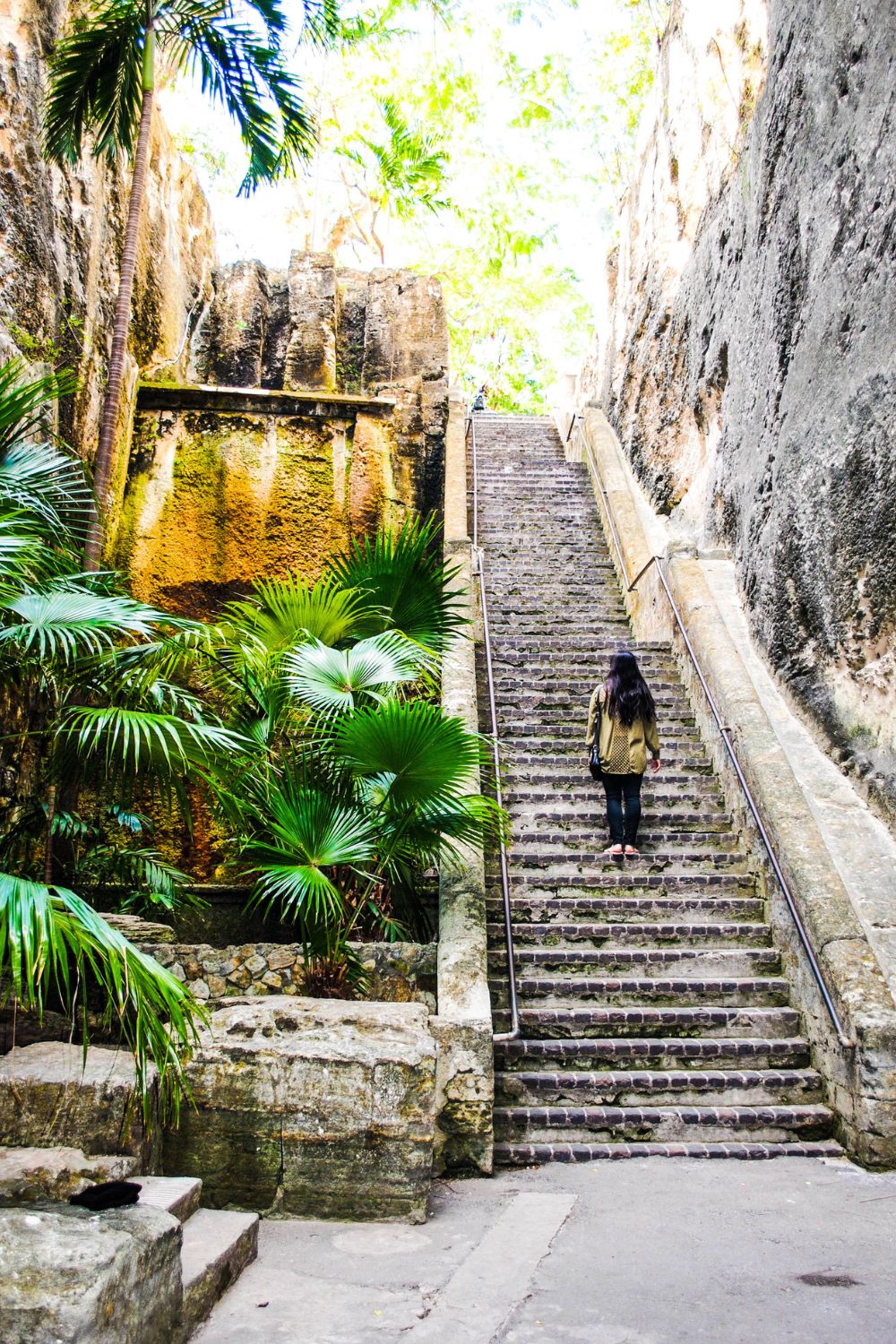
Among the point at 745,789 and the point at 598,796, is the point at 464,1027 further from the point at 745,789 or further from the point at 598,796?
the point at 598,796

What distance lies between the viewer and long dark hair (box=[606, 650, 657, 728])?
655cm

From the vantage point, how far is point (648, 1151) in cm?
461

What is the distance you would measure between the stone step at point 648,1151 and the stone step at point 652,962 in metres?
1.12

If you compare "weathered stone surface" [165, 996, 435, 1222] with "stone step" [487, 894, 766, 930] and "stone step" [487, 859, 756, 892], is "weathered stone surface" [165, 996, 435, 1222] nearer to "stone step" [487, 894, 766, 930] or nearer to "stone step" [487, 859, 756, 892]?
"stone step" [487, 894, 766, 930]

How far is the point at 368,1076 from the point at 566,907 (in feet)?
8.10

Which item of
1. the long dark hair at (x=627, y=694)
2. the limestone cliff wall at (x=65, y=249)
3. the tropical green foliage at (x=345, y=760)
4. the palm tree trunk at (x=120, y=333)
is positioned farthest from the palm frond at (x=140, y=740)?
the limestone cliff wall at (x=65, y=249)

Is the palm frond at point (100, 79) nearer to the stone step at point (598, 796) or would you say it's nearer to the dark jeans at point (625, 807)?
the stone step at point (598, 796)

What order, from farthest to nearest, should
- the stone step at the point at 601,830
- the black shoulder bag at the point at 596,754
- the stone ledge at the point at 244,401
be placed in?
1. the stone ledge at the point at 244,401
2. the stone step at the point at 601,830
3. the black shoulder bag at the point at 596,754

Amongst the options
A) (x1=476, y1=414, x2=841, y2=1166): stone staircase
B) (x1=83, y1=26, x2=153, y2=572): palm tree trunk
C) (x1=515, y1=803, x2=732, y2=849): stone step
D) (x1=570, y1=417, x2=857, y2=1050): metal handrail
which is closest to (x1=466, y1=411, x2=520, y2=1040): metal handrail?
(x1=476, y1=414, x2=841, y2=1166): stone staircase

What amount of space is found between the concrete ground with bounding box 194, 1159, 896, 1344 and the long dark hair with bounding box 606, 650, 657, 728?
2.94 meters

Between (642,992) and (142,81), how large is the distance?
6.55m

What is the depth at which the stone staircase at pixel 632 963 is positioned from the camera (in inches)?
187

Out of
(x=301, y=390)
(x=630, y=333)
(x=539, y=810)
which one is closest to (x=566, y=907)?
(x=539, y=810)

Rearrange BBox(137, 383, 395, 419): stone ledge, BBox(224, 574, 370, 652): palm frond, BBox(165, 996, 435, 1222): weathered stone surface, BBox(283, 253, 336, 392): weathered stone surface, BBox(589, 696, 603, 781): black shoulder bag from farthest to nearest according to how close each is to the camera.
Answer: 1. BBox(283, 253, 336, 392): weathered stone surface
2. BBox(137, 383, 395, 419): stone ledge
3. BBox(589, 696, 603, 781): black shoulder bag
4. BBox(224, 574, 370, 652): palm frond
5. BBox(165, 996, 435, 1222): weathered stone surface
